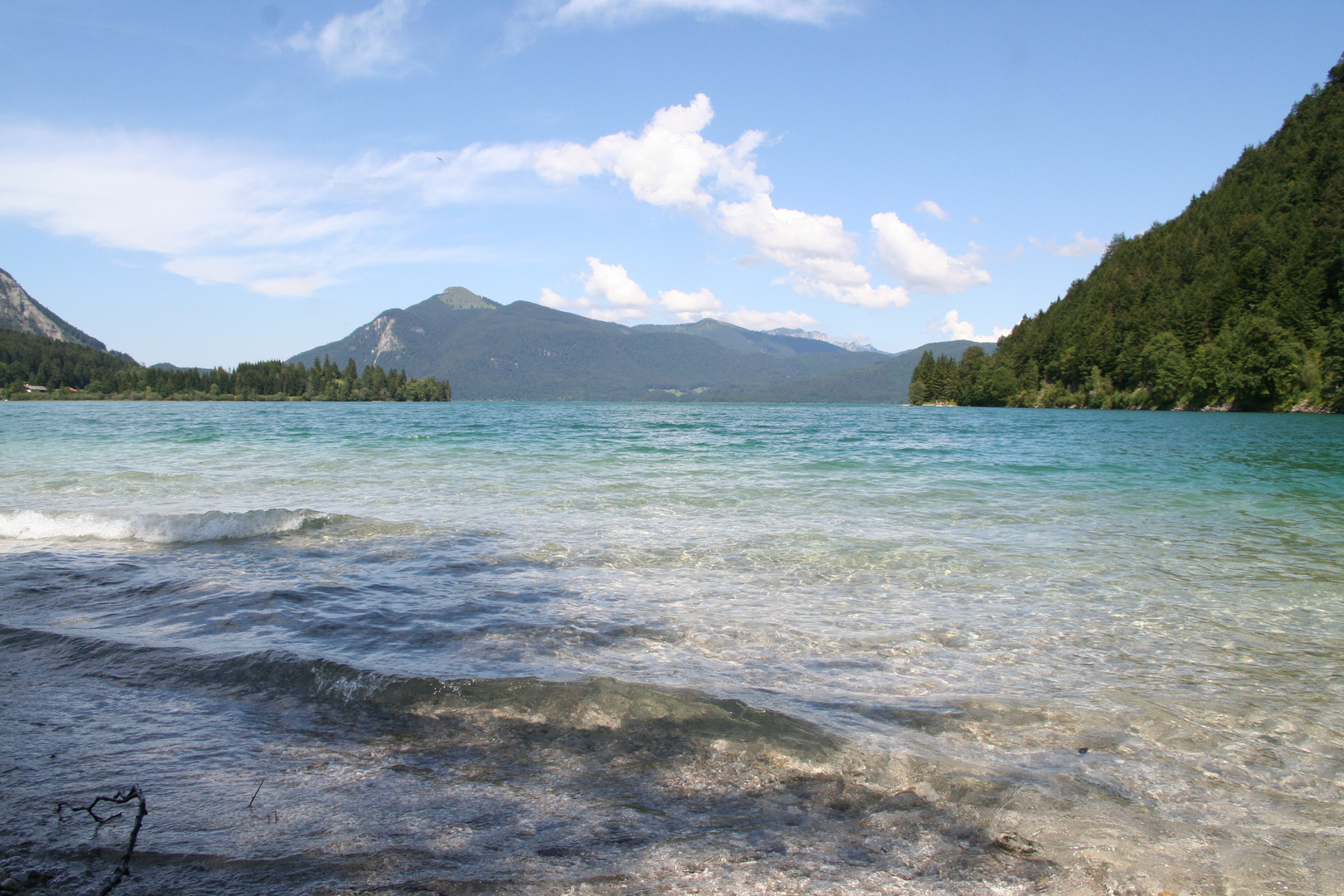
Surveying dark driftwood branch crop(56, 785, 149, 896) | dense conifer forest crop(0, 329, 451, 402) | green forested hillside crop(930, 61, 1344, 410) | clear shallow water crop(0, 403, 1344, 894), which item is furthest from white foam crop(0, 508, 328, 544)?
dense conifer forest crop(0, 329, 451, 402)

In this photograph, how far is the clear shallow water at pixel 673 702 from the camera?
2994 millimetres

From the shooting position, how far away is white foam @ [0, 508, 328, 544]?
414 inches

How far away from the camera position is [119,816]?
3.09m

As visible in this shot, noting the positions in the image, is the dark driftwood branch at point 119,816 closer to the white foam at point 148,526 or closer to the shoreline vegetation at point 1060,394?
the white foam at point 148,526

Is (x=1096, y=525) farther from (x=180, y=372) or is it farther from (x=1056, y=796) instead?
(x=180, y=372)

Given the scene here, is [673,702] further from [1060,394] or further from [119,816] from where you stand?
[1060,394]

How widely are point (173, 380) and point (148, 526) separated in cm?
18304

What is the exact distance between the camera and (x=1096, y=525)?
12.5 meters

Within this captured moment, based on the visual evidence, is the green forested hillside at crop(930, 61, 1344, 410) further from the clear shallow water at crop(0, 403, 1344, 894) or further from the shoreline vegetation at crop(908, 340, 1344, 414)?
the clear shallow water at crop(0, 403, 1344, 894)

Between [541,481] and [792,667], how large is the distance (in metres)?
13.1

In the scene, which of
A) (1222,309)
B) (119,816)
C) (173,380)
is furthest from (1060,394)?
(173,380)

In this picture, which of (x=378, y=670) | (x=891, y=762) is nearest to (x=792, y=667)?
(x=891, y=762)

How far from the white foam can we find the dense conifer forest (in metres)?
174

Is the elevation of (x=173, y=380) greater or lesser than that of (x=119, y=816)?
greater
